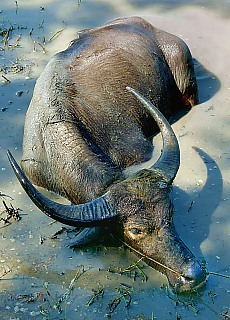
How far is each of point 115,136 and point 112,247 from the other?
127 centimetres

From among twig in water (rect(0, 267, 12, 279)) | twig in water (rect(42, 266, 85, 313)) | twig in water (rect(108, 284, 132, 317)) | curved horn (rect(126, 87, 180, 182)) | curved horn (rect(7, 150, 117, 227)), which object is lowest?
twig in water (rect(0, 267, 12, 279))

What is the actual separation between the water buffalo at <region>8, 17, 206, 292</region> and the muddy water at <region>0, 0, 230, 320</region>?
0.19 m

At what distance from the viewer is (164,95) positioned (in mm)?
7191

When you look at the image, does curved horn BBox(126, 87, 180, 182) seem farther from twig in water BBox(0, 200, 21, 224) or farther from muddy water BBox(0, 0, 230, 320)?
twig in water BBox(0, 200, 21, 224)

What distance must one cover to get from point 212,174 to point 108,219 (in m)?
1.69

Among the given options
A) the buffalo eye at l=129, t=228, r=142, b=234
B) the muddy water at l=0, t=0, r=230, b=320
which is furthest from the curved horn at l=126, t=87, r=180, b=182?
the muddy water at l=0, t=0, r=230, b=320

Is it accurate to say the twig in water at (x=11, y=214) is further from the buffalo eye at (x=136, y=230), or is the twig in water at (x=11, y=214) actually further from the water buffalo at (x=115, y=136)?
the buffalo eye at (x=136, y=230)

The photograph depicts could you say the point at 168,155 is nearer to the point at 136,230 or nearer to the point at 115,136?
the point at 136,230

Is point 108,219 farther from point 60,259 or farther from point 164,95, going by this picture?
point 164,95

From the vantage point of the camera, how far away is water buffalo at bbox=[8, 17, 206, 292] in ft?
16.1

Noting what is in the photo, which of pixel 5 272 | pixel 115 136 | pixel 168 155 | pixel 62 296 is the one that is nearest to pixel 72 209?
pixel 62 296

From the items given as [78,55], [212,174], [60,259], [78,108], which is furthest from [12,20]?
[60,259]

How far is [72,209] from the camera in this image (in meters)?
4.82

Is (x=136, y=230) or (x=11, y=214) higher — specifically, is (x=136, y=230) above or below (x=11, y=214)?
above
